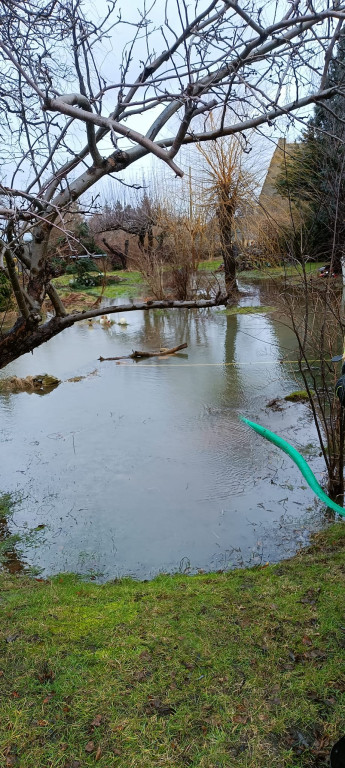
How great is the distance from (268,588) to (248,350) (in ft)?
20.4

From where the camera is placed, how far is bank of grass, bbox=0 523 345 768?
6.14 ft

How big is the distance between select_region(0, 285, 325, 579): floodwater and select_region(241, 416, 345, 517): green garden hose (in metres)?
0.09

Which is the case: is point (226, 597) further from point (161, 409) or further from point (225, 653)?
point (161, 409)

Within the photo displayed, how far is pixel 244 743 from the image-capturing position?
1.88m

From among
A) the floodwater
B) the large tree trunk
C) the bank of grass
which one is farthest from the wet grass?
the bank of grass

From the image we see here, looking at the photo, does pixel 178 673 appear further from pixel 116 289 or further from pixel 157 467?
pixel 116 289

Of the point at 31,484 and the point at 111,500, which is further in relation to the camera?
the point at 31,484

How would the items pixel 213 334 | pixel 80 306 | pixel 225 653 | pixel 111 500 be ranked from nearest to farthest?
pixel 225 653 → pixel 111 500 → pixel 213 334 → pixel 80 306

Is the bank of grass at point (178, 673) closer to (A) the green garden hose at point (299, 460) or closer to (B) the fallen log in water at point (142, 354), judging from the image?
(A) the green garden hose at point (299, 460)

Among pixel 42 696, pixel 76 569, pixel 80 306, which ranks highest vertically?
pixel 80 306

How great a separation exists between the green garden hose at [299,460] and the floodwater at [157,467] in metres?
0.09

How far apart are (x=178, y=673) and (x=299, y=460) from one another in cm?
265

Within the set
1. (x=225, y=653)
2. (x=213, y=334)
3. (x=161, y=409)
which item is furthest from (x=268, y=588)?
(x=213, y=334)

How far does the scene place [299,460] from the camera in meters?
4.60
